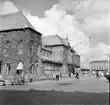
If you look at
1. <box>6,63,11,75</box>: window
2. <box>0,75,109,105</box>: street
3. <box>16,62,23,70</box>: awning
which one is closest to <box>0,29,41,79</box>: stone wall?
<box>16,62,23,70</box>: awning

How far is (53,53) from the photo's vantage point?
59562 mm

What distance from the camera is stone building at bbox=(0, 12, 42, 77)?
34.3 m

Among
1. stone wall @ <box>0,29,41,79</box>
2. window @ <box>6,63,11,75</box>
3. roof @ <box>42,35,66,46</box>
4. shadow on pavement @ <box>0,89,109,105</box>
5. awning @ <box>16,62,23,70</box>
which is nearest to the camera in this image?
shadow on pavement @ <box>0,89,109,105</box>

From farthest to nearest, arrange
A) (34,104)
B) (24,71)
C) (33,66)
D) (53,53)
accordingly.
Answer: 1. (53,53)
2. (33,66)
3. (24,71)
4. (34,104)

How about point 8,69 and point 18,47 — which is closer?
point 18,47

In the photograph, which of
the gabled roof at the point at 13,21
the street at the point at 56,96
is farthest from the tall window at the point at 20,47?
the street at the point at 56,96

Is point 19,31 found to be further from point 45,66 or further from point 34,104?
point 34,104

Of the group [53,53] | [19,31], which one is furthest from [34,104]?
[53,53]

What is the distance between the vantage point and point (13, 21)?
37500 millimetres

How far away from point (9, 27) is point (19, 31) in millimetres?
2892

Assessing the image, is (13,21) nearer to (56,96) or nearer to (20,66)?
(20,66)

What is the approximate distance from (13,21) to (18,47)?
6.55 meters

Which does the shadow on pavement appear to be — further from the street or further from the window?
the window

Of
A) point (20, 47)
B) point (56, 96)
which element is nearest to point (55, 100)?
point (56, 96)
